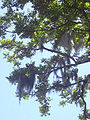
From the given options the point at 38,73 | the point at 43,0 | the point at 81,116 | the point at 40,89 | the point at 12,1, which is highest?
the point at 12,1

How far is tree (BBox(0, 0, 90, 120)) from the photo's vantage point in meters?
8.08

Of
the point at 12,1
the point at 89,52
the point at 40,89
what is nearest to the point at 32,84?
the point at 40,89

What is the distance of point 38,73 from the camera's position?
37.1ft

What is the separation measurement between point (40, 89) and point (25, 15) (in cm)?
444

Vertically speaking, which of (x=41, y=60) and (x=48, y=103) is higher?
(x=41, y=60)

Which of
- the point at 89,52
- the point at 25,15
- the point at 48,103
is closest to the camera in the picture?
the point at 25,15

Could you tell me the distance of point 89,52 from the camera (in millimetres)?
10828

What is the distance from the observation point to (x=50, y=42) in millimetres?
11773

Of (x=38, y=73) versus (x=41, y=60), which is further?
(x=41, y=60)

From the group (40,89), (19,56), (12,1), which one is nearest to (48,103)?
(40,89)

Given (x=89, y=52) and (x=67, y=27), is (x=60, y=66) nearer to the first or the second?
(x=89, y=52)

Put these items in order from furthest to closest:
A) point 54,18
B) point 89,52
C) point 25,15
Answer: point 89,52 < point 25,15 < point 54,18

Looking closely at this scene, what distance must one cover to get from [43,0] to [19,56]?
4.99m

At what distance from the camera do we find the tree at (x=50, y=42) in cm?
808
